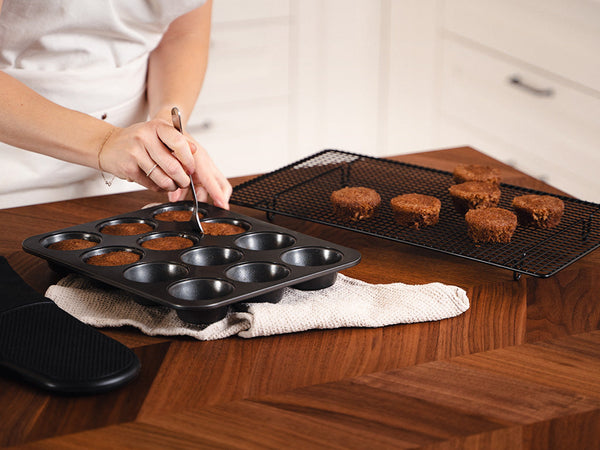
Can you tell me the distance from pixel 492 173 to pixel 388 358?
2.17 ft

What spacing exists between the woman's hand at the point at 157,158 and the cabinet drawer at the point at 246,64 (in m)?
1.95

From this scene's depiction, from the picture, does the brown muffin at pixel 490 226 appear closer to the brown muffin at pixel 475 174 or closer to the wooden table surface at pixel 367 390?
the wooden table surface at pixel 367 390

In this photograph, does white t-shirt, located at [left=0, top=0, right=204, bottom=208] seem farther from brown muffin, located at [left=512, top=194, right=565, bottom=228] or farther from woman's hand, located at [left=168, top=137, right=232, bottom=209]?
brown muffin, located at [left=512, top=194, right=565, bottom=228]

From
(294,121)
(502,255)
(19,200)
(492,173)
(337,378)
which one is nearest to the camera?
(337,378)

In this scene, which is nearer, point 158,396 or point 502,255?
point 158,396

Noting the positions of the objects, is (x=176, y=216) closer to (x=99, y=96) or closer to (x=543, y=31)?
(x=99, y=96)

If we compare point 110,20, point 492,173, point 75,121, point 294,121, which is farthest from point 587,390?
point 294,121

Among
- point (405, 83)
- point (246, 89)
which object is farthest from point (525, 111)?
point (246, 89)

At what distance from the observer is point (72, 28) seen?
1458 millimetres

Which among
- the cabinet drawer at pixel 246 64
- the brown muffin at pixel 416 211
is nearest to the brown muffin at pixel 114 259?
the brown muffin at pixel 416 211

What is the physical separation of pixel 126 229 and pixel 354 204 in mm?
376

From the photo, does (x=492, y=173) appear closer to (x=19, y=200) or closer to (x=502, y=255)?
(x=502, y=255)

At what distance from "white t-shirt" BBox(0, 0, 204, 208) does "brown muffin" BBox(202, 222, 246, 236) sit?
1.62ft

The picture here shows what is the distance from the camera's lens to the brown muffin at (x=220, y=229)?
116 cm
